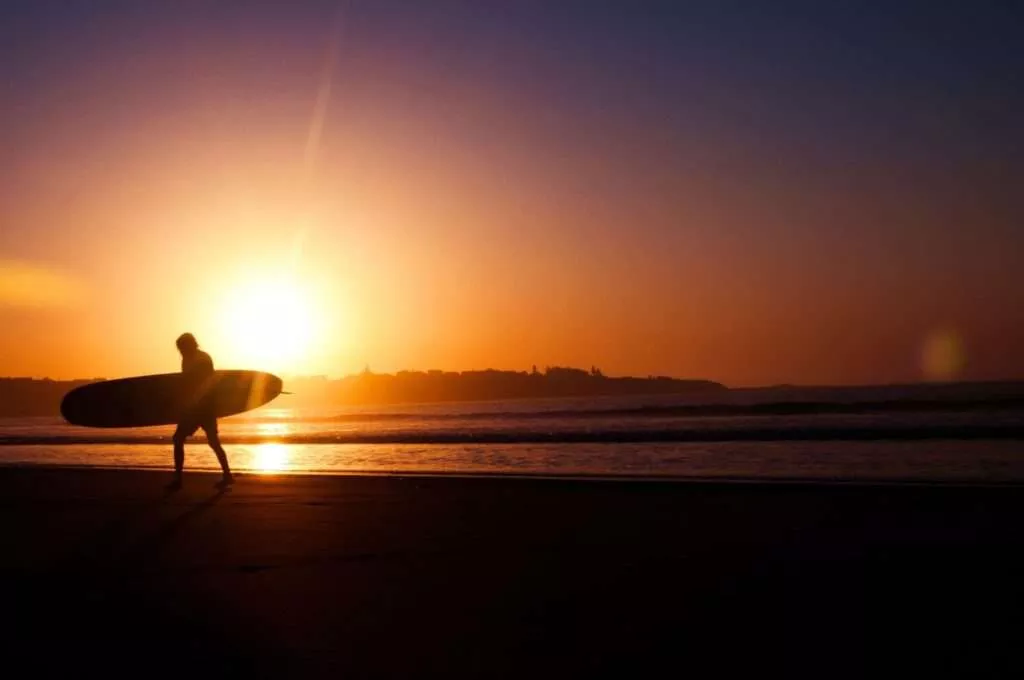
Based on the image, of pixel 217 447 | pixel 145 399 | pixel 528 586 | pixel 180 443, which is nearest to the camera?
pixel 528 586

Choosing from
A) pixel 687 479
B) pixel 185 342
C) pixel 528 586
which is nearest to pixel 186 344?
pixel 185 342

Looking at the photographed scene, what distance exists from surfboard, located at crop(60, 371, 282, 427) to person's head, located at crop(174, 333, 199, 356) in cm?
729

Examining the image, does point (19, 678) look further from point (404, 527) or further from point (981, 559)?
point (981, 559)

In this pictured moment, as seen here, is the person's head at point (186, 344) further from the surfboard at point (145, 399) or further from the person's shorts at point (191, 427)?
the surfboard at point (145, 399)

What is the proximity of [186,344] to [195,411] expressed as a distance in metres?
1.21

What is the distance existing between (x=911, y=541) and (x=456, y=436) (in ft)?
98.3

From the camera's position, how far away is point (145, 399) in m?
23.2

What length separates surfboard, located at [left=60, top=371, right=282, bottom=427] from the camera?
75.3ft

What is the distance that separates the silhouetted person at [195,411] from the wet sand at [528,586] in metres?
3.22

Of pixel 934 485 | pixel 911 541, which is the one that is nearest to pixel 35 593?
pixel 911 541

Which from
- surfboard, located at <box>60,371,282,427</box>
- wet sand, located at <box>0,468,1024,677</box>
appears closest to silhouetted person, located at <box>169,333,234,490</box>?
wet sand, located at <box>0,468,1024,677</box>

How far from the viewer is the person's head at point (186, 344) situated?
15.3 metres

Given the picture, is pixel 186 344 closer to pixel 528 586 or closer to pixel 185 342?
pixel 185 342

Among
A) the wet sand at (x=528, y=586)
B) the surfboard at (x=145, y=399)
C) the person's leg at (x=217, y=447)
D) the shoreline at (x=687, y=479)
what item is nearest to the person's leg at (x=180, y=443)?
the person's leg at (x=217, y=447)
